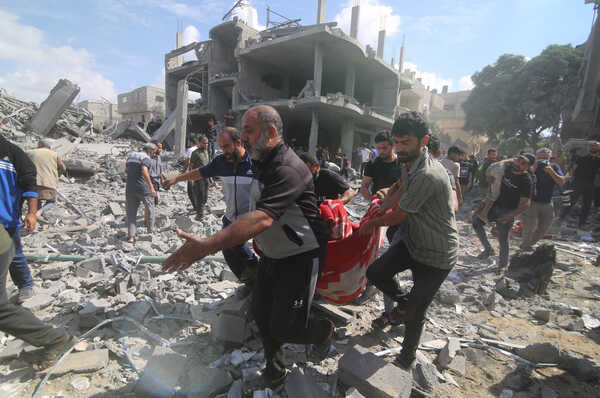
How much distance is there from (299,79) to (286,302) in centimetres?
2451

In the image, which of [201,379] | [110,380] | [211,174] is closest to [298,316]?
[201,379]

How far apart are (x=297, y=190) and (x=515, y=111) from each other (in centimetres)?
3000

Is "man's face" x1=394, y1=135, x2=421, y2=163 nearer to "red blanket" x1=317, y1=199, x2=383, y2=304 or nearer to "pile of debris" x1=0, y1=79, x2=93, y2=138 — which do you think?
"red blanket" x1=317, y1=199, x2=383, y2=304

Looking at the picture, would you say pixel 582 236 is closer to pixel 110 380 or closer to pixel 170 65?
pixel 110 380

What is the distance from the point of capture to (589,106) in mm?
14805

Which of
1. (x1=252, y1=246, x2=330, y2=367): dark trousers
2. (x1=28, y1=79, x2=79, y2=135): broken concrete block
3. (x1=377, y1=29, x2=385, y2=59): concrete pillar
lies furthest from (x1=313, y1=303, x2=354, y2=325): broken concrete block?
(x1=377, y1=29, x2=385, y2=59): concrete pillar

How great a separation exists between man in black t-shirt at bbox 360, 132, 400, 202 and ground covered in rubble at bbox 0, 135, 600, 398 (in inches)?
58.7

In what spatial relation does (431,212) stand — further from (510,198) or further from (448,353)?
(510,198)

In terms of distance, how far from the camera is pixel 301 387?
6.65 ft

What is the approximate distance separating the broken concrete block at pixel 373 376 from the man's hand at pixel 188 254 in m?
1.48

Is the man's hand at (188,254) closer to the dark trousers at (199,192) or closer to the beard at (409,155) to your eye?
the beard at (409,155)

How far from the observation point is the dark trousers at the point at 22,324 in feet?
6.58

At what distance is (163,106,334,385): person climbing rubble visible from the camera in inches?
69.5

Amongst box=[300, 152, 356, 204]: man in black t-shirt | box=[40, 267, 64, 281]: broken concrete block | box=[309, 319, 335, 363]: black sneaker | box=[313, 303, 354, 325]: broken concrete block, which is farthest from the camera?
box=[40, 267, 64, 281]: broken concrete block
